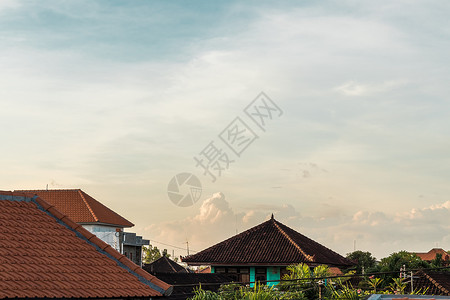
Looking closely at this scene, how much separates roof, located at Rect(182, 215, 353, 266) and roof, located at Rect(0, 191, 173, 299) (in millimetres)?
27158

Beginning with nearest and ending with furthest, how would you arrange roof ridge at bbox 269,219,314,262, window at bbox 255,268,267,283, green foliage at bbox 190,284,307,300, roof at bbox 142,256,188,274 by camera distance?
green foliage at bbox 190,284,307,300 → roof ridge at bbox 269,219,314,262 → window at bbox 255,268,267,283 → roof at bbox 142,256,188,274

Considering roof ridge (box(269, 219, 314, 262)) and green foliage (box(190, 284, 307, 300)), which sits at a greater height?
roof ridge (box(269, 219, 314, 262))

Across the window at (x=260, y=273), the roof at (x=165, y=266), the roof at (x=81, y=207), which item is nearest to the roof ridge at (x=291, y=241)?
the window at (x=260, y=273)

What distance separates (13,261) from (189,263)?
32049 millimetres

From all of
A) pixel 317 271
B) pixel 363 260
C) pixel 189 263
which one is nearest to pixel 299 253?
pixel 189 263

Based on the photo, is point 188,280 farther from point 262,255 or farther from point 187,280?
point 262,255

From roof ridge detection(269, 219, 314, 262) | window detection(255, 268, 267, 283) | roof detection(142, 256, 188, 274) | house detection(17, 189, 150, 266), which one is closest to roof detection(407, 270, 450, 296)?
roof ridge detection(269, 219, 314, 262)

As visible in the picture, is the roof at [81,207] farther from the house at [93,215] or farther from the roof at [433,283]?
the roof at [433,283]

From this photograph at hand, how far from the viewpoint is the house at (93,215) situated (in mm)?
56062

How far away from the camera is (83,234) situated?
1476 centimetres

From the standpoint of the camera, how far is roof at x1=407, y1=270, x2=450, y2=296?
35309 millimetres

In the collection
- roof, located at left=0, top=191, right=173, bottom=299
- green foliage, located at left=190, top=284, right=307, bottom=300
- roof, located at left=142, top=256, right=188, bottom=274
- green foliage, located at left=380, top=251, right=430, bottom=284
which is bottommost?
green foliage, located at left=190, top=284, right=307, bottom=300

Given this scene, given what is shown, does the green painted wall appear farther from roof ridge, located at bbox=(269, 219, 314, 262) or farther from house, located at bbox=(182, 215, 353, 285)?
roof ridge, located at bbox=(269, 219, 314, 262)

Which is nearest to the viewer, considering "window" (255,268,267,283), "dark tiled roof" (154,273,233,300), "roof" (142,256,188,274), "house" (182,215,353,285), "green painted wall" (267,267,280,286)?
"dark tiled roof" (154,273,233,300)
